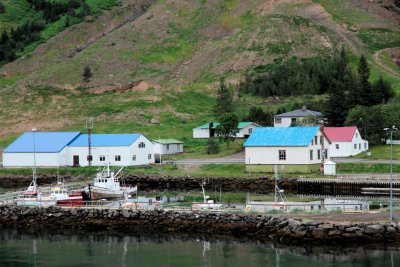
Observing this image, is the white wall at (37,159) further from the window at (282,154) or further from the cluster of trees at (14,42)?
the cluster of trees at (14,42)

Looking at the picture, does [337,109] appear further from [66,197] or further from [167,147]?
[66,197]

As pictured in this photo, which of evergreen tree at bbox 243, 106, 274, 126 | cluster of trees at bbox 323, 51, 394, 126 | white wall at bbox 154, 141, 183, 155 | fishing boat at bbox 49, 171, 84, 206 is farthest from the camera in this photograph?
evergreen tree at bbox 243, 106, 274, 126

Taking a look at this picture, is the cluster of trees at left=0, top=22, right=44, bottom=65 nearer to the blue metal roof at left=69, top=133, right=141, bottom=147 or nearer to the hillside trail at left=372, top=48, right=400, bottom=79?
the hillside trail at left=372, top=48, right=400, bottom=79

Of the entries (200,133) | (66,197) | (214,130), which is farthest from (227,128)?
(66,197)

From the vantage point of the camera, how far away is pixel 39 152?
3428 inches

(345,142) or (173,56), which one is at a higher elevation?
(173,56)

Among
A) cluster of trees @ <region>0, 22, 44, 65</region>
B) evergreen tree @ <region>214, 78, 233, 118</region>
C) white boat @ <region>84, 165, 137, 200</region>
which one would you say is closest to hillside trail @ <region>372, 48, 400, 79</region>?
evergreen tree @ <region>214, 78, 233, 118</region>

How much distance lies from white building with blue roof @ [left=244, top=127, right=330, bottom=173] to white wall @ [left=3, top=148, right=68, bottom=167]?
66.4 feet

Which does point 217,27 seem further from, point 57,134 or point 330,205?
point 330,205

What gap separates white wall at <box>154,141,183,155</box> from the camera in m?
93.2

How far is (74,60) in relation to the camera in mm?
164875

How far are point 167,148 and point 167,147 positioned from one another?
0.11 m

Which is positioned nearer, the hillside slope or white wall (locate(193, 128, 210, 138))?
white wall (locate(193, 128, 210, 138))

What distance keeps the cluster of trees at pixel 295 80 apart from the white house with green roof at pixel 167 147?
39.4 metres
